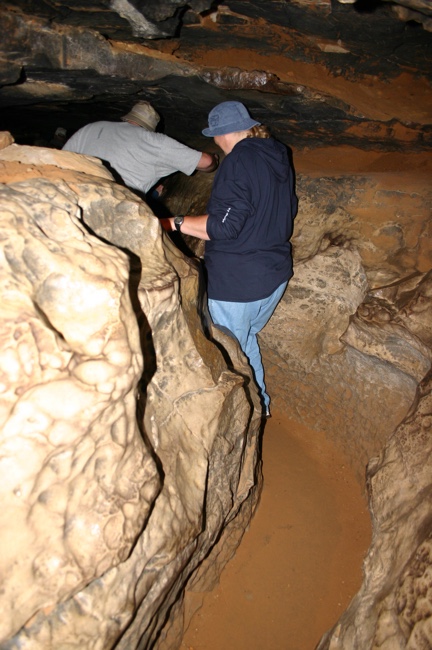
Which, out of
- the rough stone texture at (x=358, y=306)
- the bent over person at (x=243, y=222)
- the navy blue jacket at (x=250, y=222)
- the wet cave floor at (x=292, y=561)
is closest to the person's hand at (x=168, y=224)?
the bent over person at (x=243, y=222)

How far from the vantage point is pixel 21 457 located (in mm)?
1208

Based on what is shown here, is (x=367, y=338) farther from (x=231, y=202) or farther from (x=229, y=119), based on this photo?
(x=229, y=119)

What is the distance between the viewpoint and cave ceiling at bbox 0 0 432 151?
8.63 ft

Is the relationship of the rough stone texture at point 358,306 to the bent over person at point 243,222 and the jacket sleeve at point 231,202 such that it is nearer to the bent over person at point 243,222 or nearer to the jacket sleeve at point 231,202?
the bent over person at point 243,222

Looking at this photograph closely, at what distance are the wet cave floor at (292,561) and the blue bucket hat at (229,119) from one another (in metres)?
2.36

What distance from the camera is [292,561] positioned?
2854 millimetres

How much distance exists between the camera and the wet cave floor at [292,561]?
2.54 m

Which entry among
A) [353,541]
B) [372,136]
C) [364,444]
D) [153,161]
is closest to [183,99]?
[153,161]

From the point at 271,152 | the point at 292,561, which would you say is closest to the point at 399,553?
the point at 292,561

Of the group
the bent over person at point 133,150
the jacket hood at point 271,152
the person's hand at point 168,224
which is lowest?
the person's hand at point 168,224

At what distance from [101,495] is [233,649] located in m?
1.75

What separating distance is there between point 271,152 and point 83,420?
1.84 meters

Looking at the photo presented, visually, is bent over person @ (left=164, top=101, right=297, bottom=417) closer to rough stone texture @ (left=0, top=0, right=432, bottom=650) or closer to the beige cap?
rough stone texture @ (left=0, top=0, right=432, bottom=650)

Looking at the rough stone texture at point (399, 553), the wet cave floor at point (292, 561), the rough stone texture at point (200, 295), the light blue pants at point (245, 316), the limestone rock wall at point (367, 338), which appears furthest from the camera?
the light blue pants at point (245, 316)
